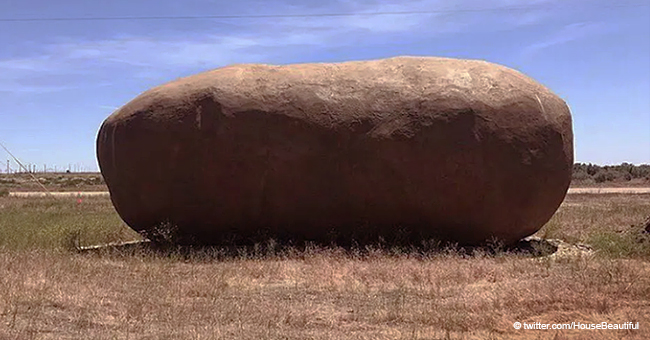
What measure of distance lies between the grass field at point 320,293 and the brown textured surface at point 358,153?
838 millimetres

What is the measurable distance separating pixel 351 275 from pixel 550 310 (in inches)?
123

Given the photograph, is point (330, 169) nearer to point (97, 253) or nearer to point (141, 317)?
point (97, 253)

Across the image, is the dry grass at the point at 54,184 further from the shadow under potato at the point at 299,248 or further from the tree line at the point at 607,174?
the tree line at the point at 607,174

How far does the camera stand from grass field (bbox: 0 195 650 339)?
21.0ft

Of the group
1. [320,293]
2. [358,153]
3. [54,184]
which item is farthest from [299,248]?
[54,184]

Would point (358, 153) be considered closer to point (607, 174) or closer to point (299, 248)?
point (299, 248)

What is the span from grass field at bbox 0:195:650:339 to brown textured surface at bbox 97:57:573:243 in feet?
2.75

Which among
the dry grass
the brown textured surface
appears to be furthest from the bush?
the brown textured surface

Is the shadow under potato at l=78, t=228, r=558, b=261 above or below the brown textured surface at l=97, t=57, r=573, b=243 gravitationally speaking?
below

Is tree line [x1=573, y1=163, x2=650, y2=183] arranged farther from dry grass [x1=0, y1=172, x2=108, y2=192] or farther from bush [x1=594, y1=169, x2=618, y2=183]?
dry grass [x1=0, y1=172, x2=108, y2=192]

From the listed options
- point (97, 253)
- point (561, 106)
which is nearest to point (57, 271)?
point (97, 253)

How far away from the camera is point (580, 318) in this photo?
6633 mm

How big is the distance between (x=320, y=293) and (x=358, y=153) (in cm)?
379

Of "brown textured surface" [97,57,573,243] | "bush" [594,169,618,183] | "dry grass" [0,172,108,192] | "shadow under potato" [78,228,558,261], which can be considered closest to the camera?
"shadow under potato" [78,228,558,261]
